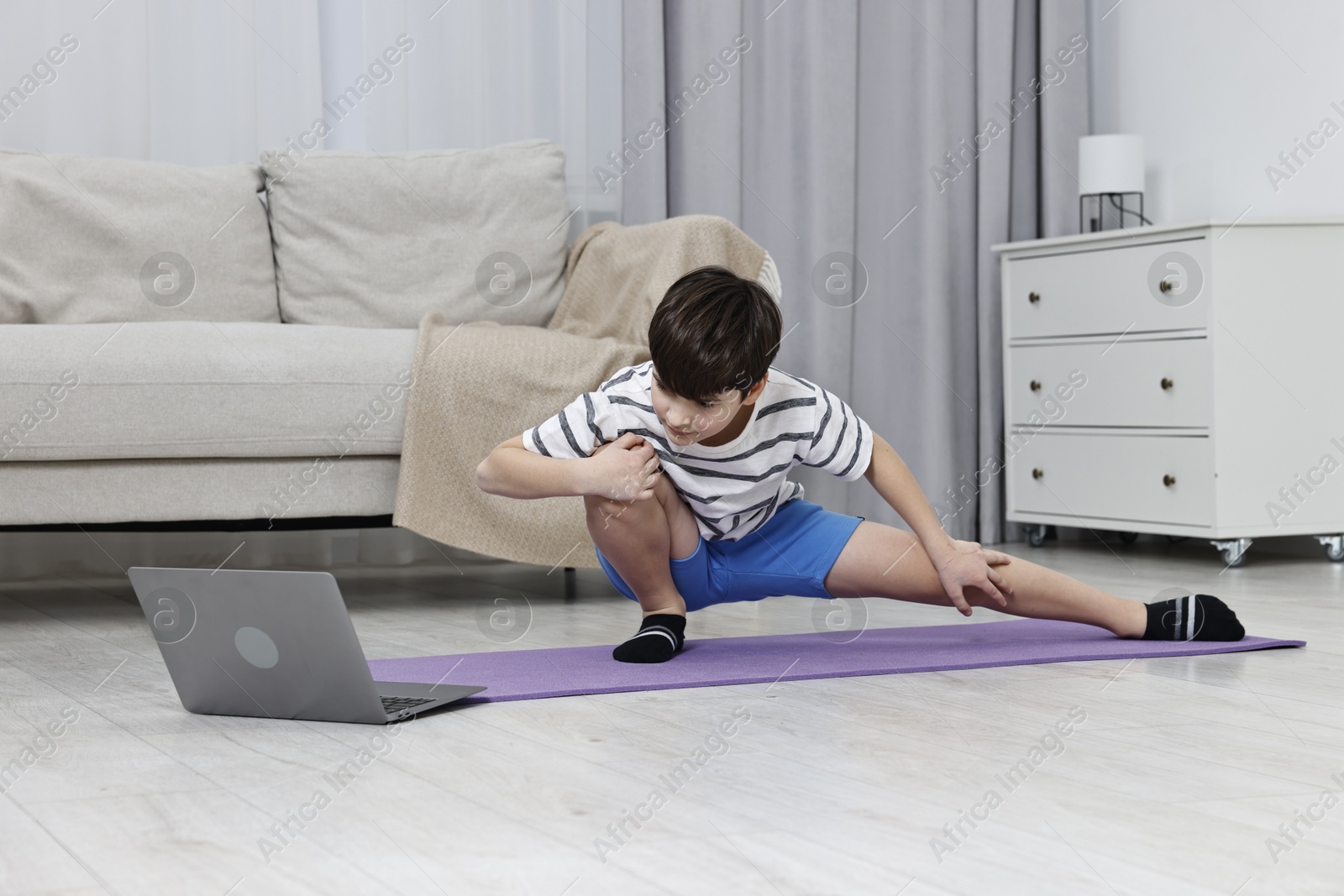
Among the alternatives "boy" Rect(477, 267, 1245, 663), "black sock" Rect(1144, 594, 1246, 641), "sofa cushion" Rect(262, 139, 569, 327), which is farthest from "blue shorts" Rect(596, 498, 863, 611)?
"sofa cushion" Rect(262, 139, 569, 327)

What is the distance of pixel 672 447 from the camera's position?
148 centimetres

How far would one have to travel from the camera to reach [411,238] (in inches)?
101

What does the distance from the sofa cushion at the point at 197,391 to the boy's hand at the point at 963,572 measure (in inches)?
36.0

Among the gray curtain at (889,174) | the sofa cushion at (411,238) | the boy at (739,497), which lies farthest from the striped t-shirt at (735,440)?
the gray curtain at (889,174)

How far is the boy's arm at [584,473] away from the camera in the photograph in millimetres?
1396

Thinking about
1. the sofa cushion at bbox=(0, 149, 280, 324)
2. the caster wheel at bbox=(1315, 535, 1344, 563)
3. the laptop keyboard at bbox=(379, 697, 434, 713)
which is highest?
the sofa cushion at bbox=(0, 149, 280, 324)

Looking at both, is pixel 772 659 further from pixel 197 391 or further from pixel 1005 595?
pixel 197 391

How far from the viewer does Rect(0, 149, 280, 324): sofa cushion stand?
7.54 feet

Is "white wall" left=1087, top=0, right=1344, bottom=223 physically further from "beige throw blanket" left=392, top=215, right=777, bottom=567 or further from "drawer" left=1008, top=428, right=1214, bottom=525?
"beige throw blanket" left=392, top=215, right=777, bottom=567

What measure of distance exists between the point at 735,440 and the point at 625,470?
0.14m

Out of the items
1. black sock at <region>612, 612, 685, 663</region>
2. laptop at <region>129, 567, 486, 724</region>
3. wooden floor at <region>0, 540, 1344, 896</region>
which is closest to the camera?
wooden floor at <region>0, 540, 1344, 896</region>

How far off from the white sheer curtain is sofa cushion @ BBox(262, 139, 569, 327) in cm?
24

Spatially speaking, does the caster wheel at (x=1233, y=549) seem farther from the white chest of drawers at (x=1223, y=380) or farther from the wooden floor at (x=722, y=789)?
the wooden floor at (x=722, y=789)

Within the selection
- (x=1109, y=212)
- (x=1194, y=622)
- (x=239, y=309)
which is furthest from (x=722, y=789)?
(x=1109, y=212)
